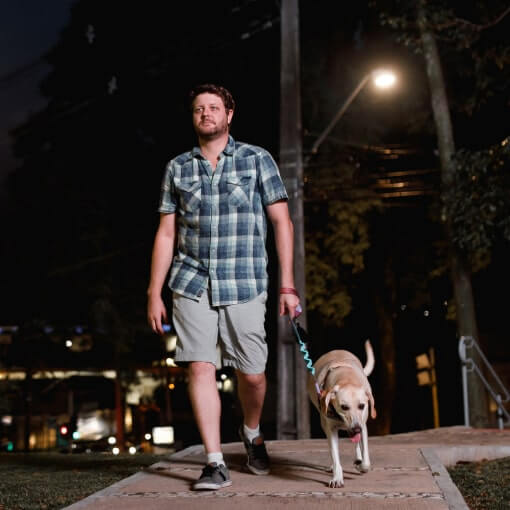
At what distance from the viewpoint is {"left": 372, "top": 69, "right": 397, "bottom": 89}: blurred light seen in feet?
48.8

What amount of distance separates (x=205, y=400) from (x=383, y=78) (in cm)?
1133

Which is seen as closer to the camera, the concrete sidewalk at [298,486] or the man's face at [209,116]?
the concrete sidewalk at [298,486]

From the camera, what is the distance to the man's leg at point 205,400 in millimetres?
4781

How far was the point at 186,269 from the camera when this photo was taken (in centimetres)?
498

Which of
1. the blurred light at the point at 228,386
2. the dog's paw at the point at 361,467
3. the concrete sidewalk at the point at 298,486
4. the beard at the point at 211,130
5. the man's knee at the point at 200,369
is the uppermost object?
the beard at the point at 211,130

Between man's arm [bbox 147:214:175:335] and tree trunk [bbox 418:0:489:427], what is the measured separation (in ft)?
39.1

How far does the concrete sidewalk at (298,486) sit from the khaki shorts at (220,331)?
0.76 meters

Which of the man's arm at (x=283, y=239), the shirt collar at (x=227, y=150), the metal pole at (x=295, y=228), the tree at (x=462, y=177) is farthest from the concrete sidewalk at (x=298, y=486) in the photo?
the tree at (x=462, y=177)

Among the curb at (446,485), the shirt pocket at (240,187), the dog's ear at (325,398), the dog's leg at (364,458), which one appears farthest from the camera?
the shirt pocket at (240,187)

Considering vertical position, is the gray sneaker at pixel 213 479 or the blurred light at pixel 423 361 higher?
the blurred light at pixel 423 361

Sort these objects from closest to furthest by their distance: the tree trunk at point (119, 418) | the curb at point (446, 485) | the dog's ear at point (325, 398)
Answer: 1. the curb at point (446, 485)
2. the dog's ear at point (325, 398)
3. the tree trunk at point (119, 418)

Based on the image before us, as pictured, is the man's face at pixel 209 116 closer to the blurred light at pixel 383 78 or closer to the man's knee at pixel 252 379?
the man's knee at pixel 252 379

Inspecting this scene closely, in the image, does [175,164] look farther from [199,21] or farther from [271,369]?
[271,369]

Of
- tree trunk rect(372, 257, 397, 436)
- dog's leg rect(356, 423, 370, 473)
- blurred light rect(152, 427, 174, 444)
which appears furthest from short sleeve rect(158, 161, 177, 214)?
blurred light rect(152, 427, 174, 444)
